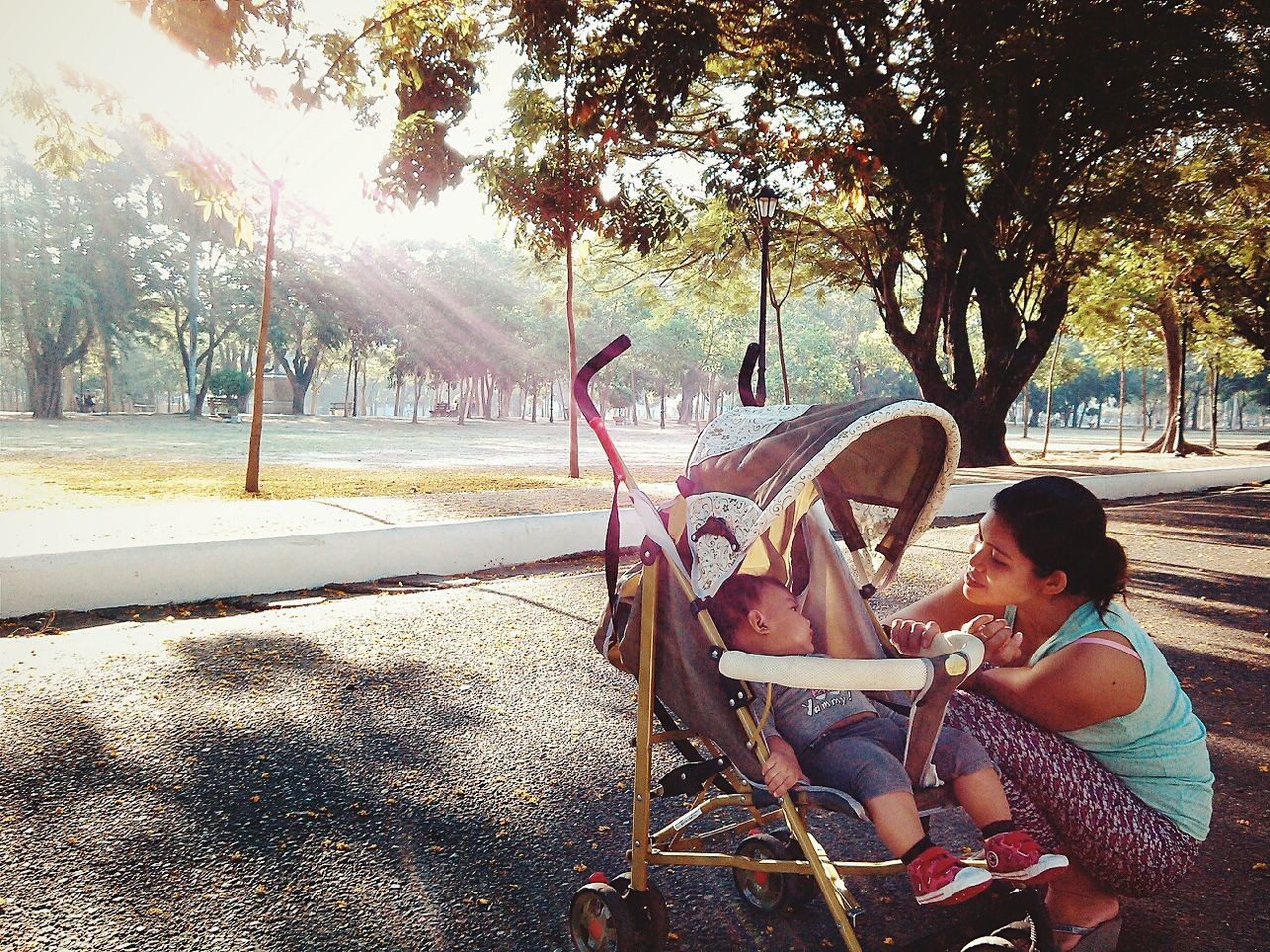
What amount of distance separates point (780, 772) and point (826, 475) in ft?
3.66

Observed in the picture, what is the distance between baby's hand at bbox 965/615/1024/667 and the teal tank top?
5.6 inches

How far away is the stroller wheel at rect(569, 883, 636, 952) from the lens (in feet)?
7.43

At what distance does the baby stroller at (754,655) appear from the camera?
2121 millimetres

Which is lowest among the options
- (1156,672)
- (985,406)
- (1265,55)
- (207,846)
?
(207,846)

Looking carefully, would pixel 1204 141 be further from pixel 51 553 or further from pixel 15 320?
pixel 15 320

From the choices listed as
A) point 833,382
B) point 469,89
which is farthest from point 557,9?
point 833,382

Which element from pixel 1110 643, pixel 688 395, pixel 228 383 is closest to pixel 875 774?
pixel 1110 643

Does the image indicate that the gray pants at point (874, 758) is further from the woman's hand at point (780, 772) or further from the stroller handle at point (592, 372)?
the stroller handle at point (592, 372)

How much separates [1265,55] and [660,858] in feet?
56.7

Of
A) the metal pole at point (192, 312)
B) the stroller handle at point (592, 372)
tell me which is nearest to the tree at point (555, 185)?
the stroller handle at point (592, 372)

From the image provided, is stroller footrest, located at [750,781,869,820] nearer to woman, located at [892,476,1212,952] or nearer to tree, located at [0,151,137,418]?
woman, located at [892,476,1212,952]

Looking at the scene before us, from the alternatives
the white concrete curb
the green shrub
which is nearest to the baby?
the white concrete curb

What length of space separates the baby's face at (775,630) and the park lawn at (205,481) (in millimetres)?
10315

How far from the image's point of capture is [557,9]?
33.4 feet
